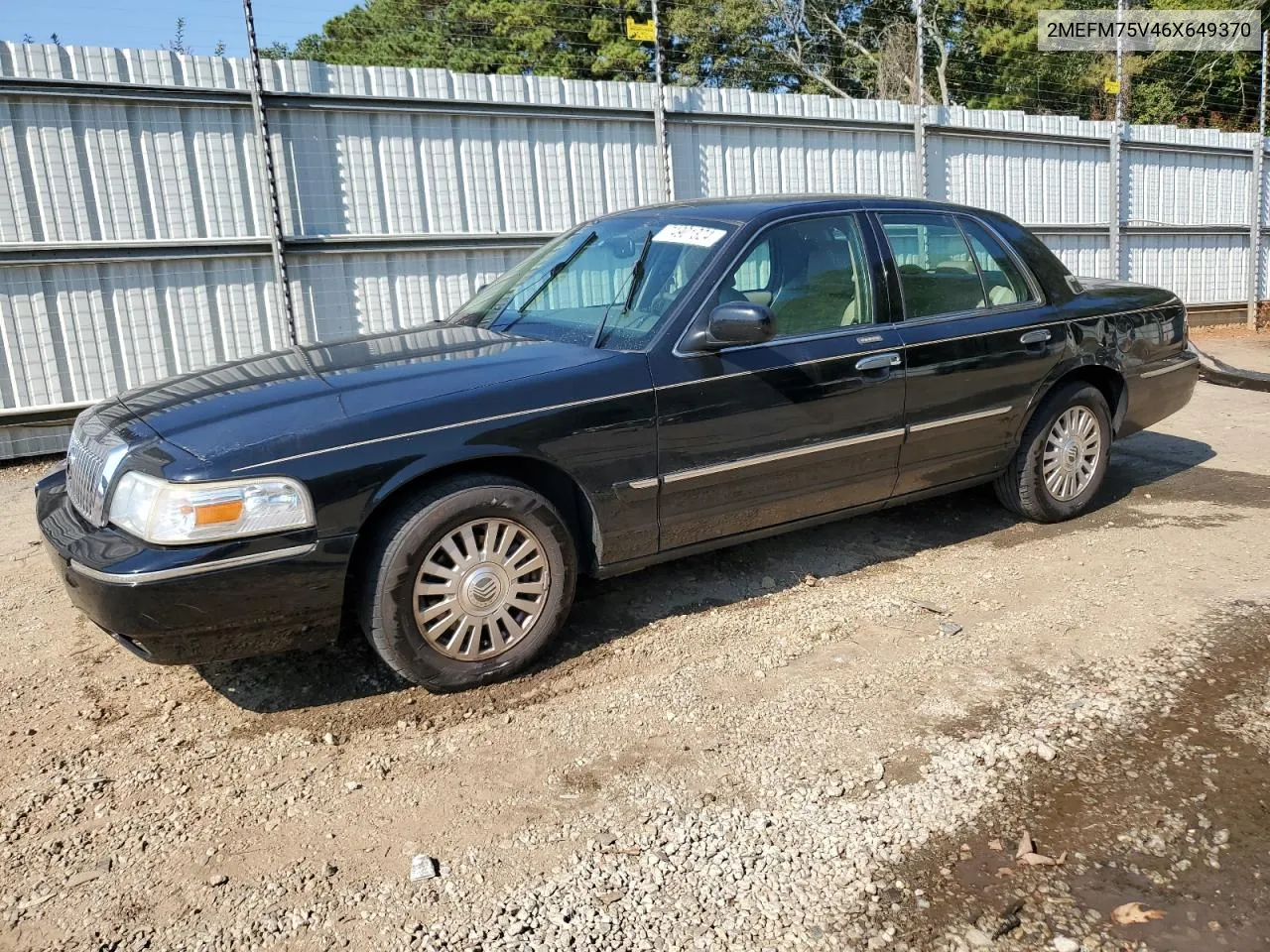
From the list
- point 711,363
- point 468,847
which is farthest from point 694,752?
point 711,363

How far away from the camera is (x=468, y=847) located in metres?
2.77

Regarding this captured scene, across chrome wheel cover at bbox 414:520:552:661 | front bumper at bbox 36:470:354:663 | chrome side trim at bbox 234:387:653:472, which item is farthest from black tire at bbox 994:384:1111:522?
front bumper at bbox 36:470:354:663

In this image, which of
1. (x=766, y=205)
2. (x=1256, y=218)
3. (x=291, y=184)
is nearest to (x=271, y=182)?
(x=291, y=184)

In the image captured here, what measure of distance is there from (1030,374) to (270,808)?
4.01m

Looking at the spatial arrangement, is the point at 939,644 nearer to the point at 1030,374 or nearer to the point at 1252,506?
the point at 1030,374

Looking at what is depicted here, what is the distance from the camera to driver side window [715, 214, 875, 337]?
430cm

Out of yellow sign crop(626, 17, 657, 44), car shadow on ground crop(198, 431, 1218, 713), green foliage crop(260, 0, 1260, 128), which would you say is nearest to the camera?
car shadow on ground crop(198, 431, 1218, 713)

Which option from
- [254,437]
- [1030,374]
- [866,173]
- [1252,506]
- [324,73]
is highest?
[324,73]

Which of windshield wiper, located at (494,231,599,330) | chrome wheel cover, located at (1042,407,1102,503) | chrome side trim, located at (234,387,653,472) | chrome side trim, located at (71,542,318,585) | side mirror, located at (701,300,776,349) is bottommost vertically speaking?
chrome wheel cover, located at (1042,407,1102,503)

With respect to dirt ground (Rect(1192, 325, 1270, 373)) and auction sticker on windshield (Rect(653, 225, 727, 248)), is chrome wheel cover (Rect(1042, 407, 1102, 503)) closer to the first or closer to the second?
auction sticker on windshield (Rect(653, 225, 727, 248))

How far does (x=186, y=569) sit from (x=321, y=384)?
0.86m

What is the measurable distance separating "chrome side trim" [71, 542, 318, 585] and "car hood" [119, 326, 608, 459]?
34 centimetres

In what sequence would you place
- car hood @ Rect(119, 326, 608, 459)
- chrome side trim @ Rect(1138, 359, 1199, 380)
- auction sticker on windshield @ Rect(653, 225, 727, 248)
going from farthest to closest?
1. chrome side trim @ Rect(1138, 359, 1199, 380)
2. auction sticker on windshield @ Rect(653, 225, 727, 248)
3. car hood @ Rect(119, 326, 608, 459)

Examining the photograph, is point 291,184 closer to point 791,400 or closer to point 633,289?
point 633,289
